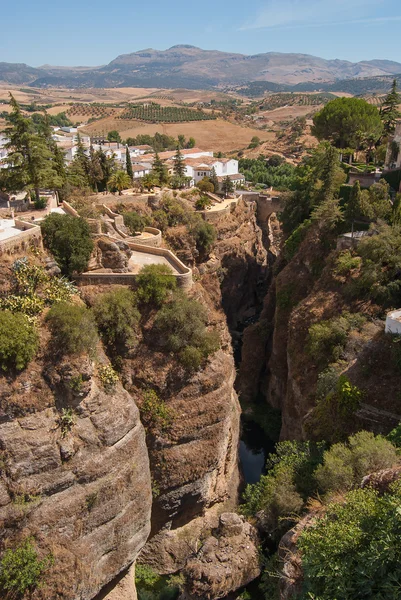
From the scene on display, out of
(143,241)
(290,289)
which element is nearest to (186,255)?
(143,241)

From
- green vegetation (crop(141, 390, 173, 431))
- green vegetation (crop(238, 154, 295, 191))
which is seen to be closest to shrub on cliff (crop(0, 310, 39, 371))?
green vegetation (crop(141, 390, 173, 431))

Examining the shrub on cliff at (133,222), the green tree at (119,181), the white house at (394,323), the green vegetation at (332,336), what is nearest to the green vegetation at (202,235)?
the shrub on cliff at (133,222)

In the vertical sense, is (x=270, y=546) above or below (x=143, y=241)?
below

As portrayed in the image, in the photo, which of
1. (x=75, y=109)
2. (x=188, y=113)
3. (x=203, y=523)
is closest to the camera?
(x=203, y=523)

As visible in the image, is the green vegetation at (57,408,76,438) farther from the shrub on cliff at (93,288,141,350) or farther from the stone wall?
the stone wall

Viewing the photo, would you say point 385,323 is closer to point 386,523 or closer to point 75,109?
point 386,523

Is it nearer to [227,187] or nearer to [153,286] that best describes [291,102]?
[227,187]

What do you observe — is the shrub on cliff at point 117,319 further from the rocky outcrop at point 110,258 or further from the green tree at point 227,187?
the green tree at point 227,187
